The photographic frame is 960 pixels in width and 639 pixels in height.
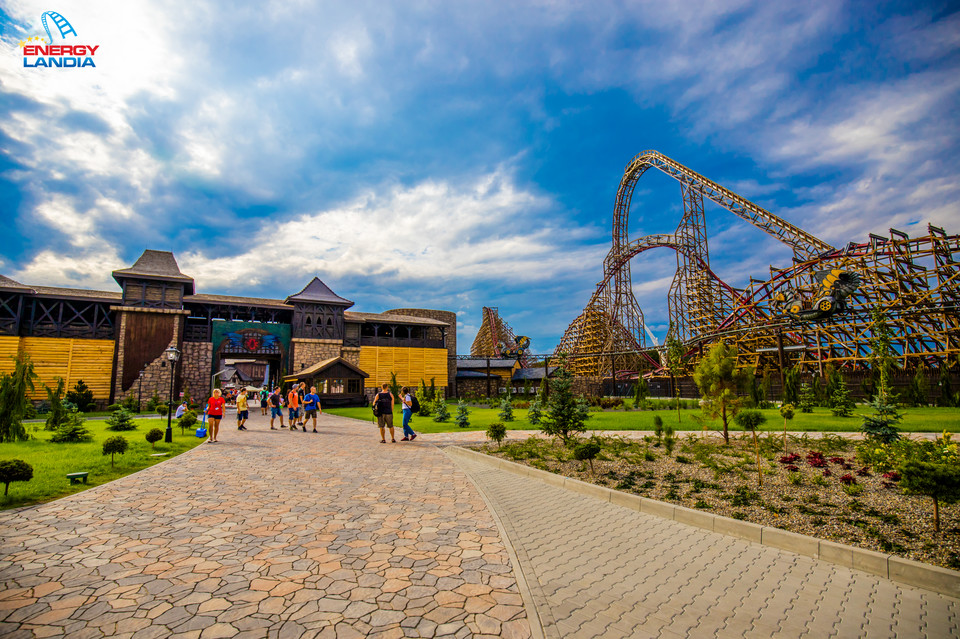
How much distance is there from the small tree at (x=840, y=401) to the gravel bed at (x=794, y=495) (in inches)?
402

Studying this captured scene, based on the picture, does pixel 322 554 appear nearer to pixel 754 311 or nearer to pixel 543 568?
pixel 543 568

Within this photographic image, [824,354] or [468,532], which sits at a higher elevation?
[824,354]

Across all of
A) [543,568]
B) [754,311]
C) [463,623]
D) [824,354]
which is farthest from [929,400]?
Result: [463,623]

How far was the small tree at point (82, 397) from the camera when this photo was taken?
29.6m

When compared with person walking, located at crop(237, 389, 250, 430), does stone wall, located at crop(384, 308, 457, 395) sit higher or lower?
higher

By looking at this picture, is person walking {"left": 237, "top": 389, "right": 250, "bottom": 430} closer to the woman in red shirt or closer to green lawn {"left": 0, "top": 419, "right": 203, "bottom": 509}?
green lawn {"left": 0, "top": 419, "right": 203, "bottom": 509}

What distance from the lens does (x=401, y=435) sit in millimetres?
16281

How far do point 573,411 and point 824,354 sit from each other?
24094 mm

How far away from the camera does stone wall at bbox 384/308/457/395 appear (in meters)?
47.8

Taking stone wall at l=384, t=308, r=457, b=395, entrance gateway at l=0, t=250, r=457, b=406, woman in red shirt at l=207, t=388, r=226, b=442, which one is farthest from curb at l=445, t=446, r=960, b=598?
stone wall at l=384, t=308, r=457, b=395

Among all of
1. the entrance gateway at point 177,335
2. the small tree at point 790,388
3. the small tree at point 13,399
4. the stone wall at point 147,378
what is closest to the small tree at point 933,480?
the small tree at point 790,388

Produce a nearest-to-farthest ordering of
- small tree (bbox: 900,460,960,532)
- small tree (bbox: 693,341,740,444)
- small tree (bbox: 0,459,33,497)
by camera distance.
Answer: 1. small tree (bbox: 900,460,960,532)
2. small tree (bbox: 0,459,33,497)
3. small tree (bbox: 693,341,740,444)

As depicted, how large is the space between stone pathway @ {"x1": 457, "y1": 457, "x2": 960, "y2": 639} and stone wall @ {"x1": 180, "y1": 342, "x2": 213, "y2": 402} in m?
37.7

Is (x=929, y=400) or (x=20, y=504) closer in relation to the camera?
(x=20, y=504)
